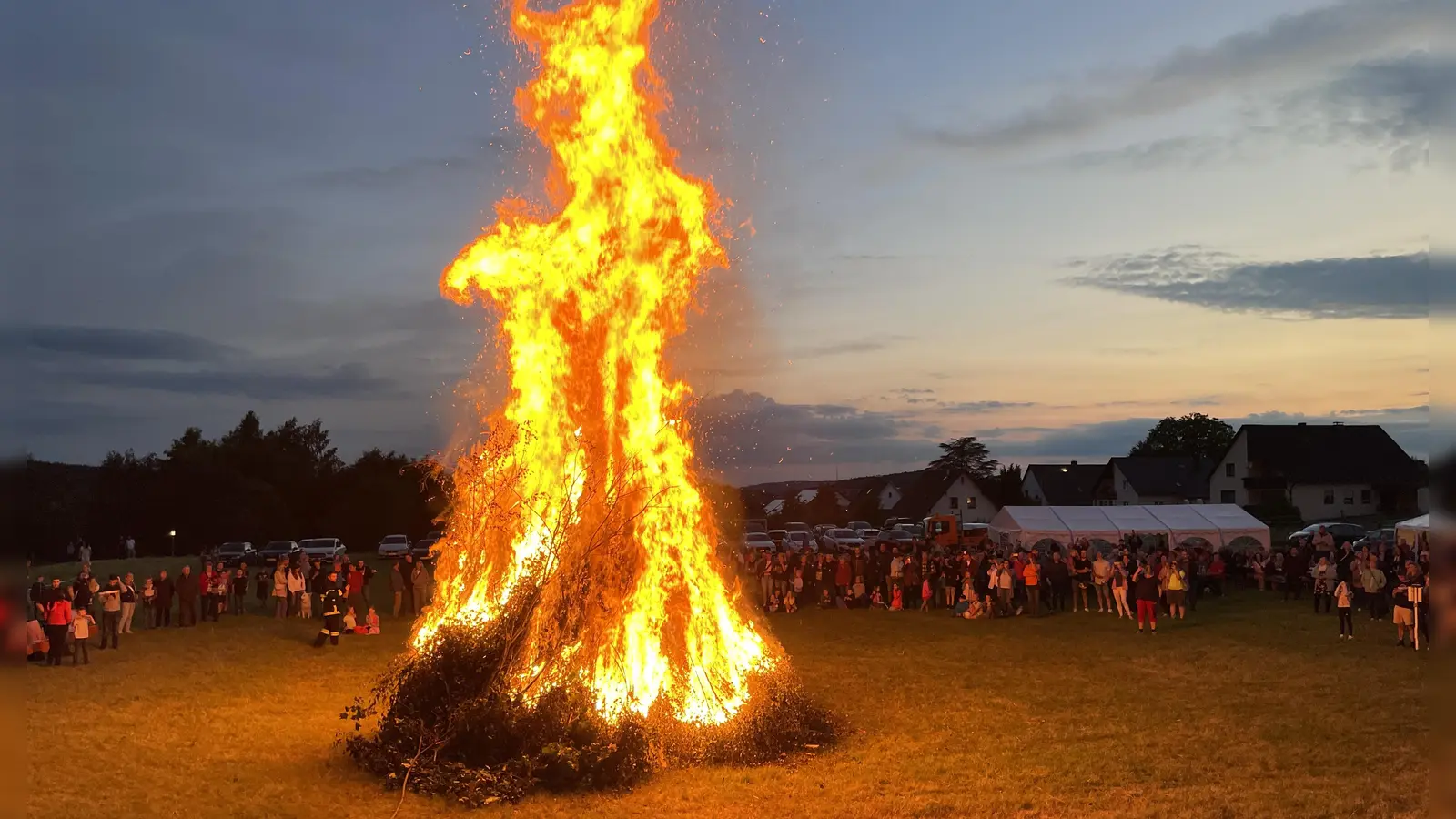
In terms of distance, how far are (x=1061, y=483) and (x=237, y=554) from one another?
66.0 metres

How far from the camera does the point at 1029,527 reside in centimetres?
3688

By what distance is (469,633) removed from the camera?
12688 mm

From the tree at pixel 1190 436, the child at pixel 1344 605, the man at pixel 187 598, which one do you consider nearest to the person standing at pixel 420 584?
the man at pixel 187 598

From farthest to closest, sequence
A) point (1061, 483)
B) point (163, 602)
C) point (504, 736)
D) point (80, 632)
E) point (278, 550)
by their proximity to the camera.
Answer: point (1061, 483)
point (278, 550)
point (163, 602)
point (80, 632)
point (504, 736)

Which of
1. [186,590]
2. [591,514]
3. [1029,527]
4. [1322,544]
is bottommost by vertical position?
[186,590]

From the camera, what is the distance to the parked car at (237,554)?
1939 inches

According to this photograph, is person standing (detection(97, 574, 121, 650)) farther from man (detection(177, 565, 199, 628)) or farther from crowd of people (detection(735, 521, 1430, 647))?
crowd of people (detection(735, 521, 1430, 647))

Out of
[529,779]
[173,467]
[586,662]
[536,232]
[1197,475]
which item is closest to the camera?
[529,779]

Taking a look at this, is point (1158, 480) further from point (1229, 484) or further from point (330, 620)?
point (330, 620)

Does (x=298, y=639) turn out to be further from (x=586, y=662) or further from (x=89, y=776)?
(x=586, y=662)

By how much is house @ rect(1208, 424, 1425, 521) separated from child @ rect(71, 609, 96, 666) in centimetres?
6465

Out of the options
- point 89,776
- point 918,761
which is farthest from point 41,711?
point 918,761

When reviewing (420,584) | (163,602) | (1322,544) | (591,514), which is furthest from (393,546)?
(591,514)

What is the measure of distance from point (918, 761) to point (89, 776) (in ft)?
30.2
